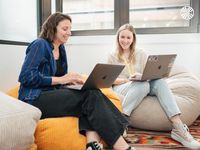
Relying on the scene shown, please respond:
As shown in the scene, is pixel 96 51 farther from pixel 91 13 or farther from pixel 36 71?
pixel 36 71

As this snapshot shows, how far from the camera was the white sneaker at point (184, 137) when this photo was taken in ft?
6.36

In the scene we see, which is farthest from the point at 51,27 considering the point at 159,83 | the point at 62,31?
the point at 159,83

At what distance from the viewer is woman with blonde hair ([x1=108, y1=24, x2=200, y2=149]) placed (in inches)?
82.0

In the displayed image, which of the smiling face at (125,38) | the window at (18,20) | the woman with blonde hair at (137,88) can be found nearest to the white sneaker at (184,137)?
the woman with blonde hair at (137,88)

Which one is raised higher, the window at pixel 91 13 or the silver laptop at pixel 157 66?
the window at pixel 91 13

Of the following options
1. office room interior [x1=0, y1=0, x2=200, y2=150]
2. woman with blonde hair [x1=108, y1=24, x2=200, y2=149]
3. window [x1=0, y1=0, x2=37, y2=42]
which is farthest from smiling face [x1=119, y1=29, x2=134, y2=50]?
window [x1=0, y1=0, x2=37, y2=42]

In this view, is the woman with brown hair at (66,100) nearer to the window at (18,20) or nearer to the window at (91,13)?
the window at (18,20)

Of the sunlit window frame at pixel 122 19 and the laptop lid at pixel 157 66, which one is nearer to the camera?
the laptop lid at pixel 157 66

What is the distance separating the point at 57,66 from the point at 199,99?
3.93 ft

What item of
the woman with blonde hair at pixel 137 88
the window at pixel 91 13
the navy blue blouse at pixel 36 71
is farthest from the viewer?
the window at pixel 91 13

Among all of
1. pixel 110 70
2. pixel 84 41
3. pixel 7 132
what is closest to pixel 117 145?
pixel 110 70

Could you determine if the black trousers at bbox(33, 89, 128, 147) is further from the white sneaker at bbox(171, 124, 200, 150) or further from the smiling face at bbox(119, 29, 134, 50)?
the smiling face at bbox(119, 29, 134, 50)

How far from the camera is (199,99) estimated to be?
239 centimetres

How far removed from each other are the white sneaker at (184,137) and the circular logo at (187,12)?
158cm
